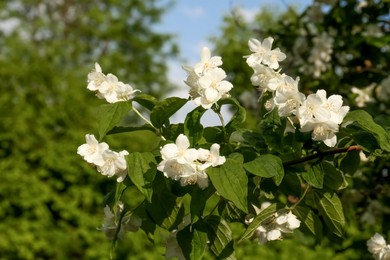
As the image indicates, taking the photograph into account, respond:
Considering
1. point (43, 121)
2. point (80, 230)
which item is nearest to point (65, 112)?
point (43, 121)

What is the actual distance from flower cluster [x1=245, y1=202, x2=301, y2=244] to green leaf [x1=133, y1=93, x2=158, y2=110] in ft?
1.41

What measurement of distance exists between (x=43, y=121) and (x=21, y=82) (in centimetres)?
103

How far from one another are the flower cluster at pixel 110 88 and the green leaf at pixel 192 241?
38 centimetres

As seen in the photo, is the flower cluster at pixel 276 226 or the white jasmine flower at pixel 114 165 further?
the flower cluster at pixel 276 226

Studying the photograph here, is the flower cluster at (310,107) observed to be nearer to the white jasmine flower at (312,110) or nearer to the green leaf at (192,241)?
the white jasmine flower at (312,110)

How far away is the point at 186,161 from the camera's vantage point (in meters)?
1.59

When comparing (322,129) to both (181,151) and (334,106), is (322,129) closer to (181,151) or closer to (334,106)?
(334,106)

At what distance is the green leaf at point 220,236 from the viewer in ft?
5.82

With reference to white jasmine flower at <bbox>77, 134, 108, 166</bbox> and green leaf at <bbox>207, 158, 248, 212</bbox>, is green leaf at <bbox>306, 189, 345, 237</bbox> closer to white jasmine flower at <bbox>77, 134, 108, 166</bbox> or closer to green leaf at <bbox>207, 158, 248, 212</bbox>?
green leaf at <bbox>207, 158, 248, 212</bbox>

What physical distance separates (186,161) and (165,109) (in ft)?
0.64

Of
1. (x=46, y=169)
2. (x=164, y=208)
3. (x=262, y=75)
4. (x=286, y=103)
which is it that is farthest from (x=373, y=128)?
(x=46, y=169)

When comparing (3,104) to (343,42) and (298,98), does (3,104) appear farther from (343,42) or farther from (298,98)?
(298,98)

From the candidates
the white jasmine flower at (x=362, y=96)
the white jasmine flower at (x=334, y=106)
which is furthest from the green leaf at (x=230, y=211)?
the white jasmine flower at (x=362, y=96)

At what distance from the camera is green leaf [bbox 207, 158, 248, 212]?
1536 millimetres
